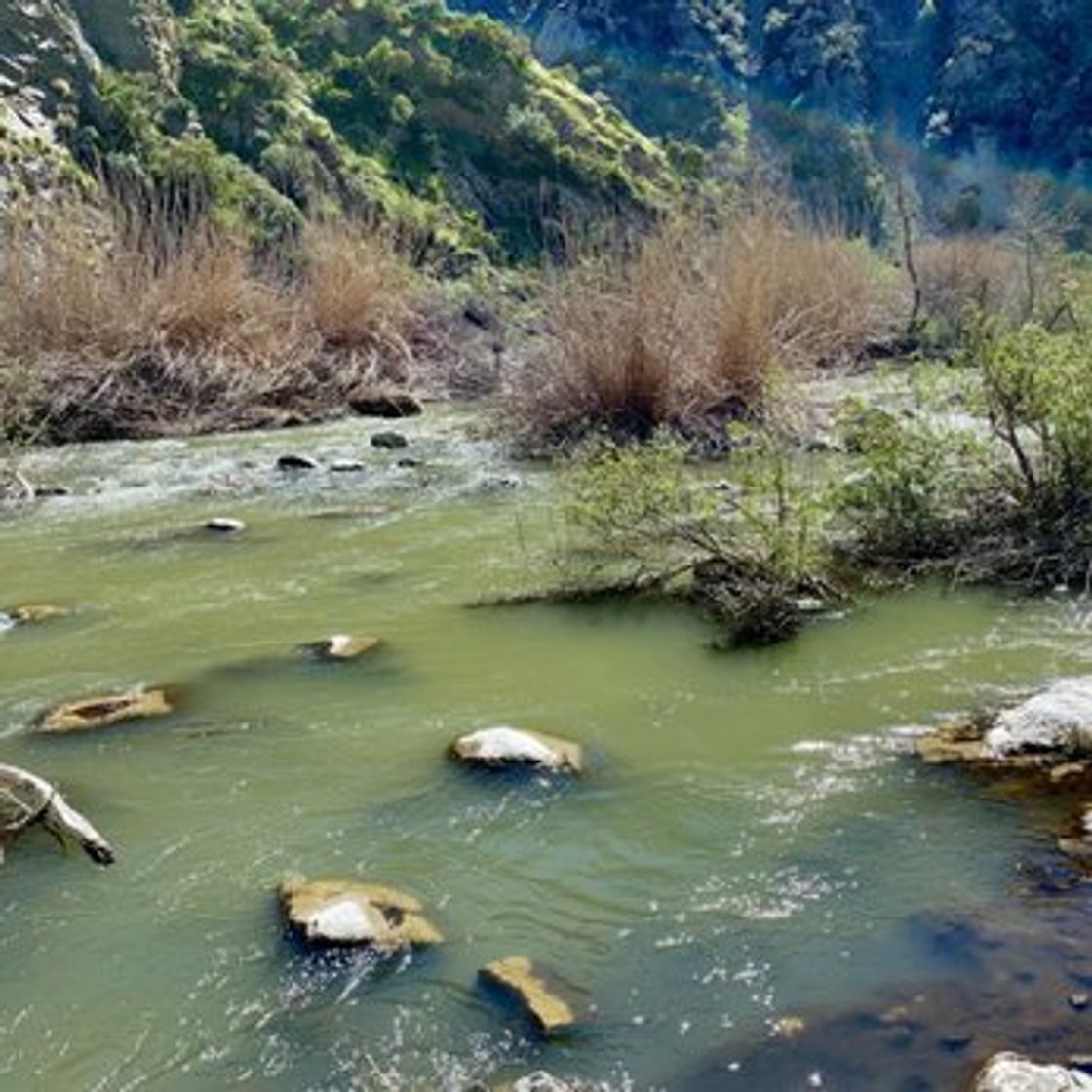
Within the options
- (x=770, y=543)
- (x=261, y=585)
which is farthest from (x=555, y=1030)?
(x=261, y=585)

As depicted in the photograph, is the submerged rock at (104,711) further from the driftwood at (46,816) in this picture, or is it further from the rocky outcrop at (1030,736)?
the rocky outcrop at (1030,736)

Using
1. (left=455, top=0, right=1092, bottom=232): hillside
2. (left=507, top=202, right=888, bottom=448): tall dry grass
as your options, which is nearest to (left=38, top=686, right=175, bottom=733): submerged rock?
(left=507, top=202, right=888, bottom=448): tall dry grass

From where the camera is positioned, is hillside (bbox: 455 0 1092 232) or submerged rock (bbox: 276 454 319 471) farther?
hillside (bbox: 455 0 1092 232)

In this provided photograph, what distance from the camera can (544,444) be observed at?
14.7 meters

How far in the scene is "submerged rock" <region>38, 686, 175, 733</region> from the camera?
6582mm

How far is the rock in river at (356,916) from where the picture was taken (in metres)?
4.44

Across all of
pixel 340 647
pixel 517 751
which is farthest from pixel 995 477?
pixel 517 751

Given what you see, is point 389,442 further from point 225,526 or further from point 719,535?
point 719,535

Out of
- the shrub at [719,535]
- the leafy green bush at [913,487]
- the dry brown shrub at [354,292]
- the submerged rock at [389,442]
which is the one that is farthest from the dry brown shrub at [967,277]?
the shrub at [719,535]

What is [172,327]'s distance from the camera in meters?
17.5

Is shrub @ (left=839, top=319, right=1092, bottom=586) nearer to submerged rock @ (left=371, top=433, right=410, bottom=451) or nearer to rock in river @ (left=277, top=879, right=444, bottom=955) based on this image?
rock in river @ (left=277, top=879, right=444, bottom=955)

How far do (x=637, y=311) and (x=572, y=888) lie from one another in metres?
10.2

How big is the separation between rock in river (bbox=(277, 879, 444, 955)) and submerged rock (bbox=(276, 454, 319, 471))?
976 centimetres

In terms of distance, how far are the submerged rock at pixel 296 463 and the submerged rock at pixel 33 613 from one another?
5.43 meters
